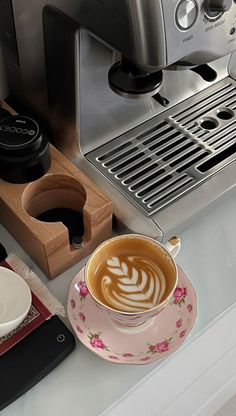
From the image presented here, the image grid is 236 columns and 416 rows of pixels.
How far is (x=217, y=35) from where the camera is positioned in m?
0.53

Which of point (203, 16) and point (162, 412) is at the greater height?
point (203, 16)

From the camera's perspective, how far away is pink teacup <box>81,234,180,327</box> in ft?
1.82

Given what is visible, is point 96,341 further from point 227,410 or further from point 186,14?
point 227,410

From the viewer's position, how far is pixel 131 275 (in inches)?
22.8

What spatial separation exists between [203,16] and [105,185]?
0.24 meters

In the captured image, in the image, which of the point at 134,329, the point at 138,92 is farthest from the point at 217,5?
the point at 134,329

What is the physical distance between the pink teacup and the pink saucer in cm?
Answer: 2

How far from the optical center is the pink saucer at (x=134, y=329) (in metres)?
0.56

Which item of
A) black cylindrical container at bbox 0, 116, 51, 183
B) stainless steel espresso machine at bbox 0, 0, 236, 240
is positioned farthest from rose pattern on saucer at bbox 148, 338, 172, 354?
black cylindrical container at bbox 0, 116, 51, 183

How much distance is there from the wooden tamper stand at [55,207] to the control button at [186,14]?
0.69 ft

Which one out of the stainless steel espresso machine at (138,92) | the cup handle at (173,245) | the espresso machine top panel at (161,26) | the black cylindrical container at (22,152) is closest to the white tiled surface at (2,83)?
the stainless steel espresso machine at (138,92)

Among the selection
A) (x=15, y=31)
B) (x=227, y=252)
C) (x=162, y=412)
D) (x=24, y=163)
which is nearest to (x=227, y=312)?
(x=227, y=252)

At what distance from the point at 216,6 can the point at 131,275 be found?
0.93 ft

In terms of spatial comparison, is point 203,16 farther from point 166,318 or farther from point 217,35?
point 166,318
